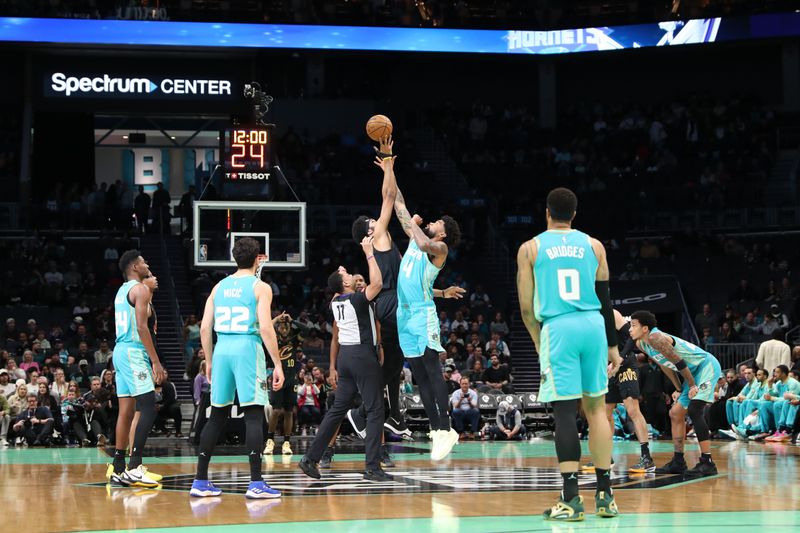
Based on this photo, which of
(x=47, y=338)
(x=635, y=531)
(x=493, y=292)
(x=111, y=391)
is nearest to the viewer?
(x=635, y=531)

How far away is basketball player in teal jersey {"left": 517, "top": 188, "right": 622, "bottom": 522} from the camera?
26.2ft

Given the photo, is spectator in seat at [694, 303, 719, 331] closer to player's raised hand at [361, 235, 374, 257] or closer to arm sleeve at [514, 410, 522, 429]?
arm sleeve at [514, 410, 522, 429]

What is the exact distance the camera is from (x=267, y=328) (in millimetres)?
9594

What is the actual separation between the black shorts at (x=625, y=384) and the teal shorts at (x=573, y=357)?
15.9 ft

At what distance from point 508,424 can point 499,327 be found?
19.9 ft

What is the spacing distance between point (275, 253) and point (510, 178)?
13248 mm

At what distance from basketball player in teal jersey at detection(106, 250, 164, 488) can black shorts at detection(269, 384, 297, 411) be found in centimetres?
578

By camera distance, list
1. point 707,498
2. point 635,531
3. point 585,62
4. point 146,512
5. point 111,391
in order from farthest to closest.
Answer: point 585,62, point 111,391, point 707,498, point 146,512, point 635,531

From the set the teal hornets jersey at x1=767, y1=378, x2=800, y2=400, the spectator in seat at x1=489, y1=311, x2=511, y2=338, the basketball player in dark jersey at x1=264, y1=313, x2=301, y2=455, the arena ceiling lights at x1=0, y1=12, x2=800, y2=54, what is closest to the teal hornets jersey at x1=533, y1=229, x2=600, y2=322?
the basketball player in dark jersey at x1=264, y1=313, x2=301, y2=455

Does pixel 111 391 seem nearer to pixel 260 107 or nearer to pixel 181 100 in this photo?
pixel 260 107

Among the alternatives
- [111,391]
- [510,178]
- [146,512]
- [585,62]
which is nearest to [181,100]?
[510,178]

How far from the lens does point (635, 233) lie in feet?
98.7

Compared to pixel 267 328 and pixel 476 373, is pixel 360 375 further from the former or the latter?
pixel 476 373

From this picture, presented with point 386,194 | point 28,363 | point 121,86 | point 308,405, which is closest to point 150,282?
point 386,194
